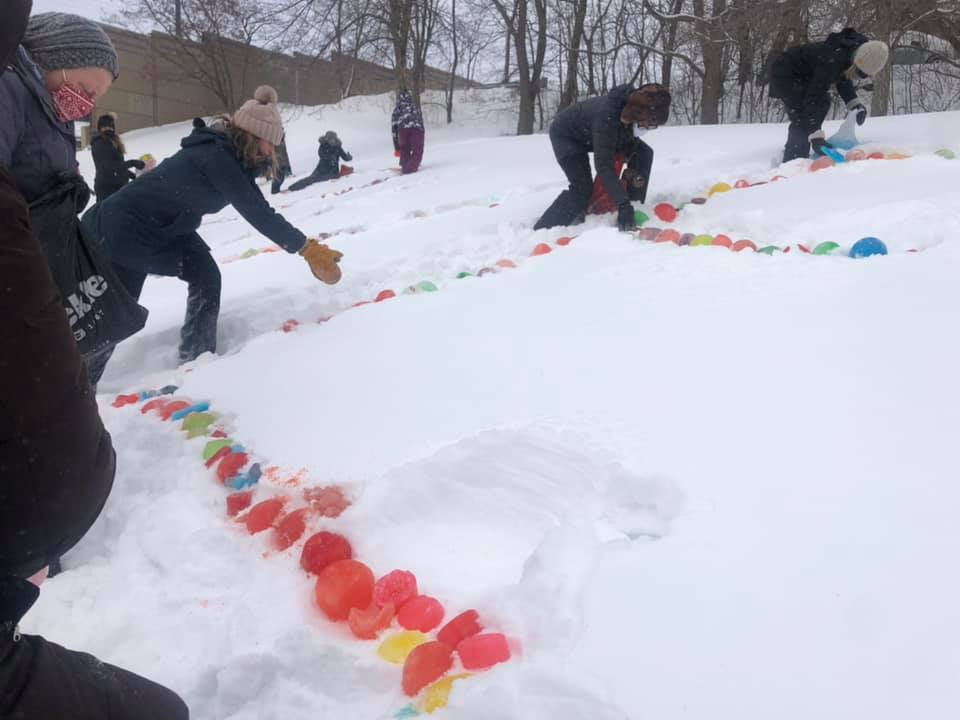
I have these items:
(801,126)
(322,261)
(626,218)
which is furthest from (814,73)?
(322,261)

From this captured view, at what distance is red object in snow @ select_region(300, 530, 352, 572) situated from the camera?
6.62 feet

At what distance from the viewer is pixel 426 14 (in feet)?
55.3

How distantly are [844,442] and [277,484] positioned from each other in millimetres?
1668

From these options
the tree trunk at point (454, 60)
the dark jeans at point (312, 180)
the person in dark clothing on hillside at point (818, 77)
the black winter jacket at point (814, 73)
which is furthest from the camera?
the tree trunk at point (454, 60)

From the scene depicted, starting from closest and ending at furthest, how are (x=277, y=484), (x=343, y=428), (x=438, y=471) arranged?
1. (x=438, y=471)
2. (x=277, y=484)
3. (x=343, y=428)

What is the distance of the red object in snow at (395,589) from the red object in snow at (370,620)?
17 millimetres

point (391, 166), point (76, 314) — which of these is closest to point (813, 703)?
point (76, 314)

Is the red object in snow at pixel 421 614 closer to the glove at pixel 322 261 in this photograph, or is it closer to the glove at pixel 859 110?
the glove at pixel 322 261

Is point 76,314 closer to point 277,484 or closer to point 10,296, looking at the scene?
point 277,484

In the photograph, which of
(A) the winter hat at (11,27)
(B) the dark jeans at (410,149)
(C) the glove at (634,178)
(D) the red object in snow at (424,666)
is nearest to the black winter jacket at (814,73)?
(C) the glove at (634,178)

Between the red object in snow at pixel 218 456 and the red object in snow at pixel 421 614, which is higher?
the red object in snow at pixel 218 456

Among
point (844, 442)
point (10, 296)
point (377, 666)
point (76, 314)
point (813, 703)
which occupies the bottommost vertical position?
point (377, 666)

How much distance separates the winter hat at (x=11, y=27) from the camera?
83 cm

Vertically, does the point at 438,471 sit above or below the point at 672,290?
below
